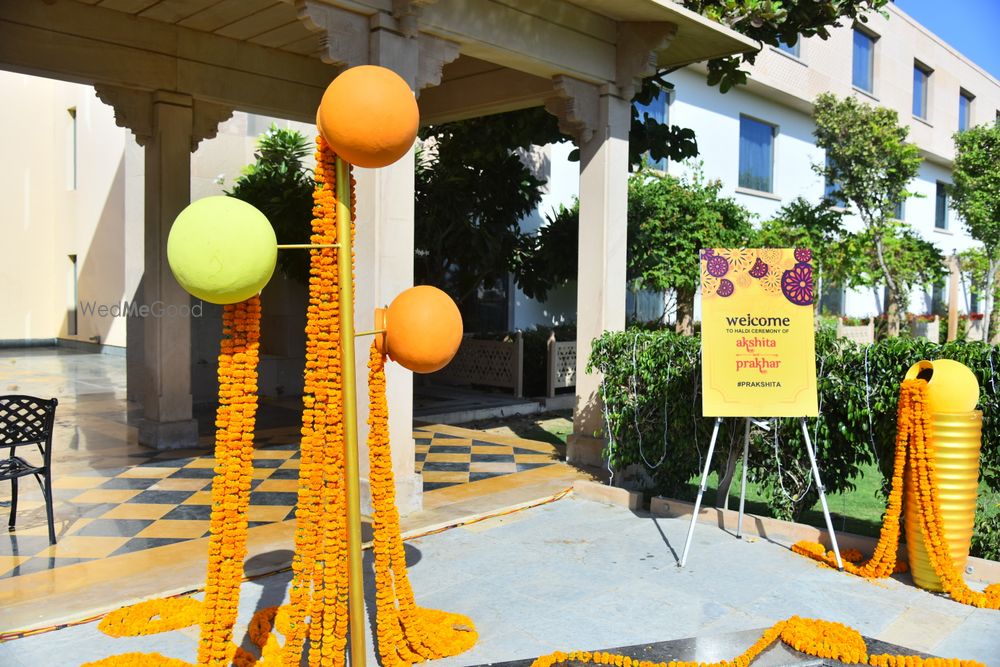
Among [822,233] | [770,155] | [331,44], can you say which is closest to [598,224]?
[331,44]

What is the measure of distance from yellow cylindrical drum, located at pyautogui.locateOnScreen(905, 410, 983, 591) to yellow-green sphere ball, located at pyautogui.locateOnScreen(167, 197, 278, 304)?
151 inches

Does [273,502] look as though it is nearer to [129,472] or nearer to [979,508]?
[129,472]

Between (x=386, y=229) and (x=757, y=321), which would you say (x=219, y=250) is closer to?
(x=386, y=229)

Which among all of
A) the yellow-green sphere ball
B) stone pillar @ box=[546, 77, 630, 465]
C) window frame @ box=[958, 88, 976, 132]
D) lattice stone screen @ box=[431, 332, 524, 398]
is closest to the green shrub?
stone pillar @ box=[546, 77, 630, 465]

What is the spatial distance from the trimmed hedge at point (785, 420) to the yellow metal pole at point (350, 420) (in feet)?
11.3

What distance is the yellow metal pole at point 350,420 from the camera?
3156 millimetres

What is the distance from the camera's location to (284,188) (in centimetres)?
1148

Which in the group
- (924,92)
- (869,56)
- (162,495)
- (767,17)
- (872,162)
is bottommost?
(162,495)

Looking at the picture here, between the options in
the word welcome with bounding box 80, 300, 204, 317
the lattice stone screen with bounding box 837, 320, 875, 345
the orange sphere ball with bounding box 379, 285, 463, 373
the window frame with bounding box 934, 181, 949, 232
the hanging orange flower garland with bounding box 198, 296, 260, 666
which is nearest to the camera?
the hanging orange flower garland with bounding box 198, 296, 260, 666

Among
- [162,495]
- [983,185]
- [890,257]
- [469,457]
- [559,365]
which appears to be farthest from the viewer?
[983,185]

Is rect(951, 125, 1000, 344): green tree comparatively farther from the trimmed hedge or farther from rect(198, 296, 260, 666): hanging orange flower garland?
rect(198, 296, 260, 666): hanging orange flower garland

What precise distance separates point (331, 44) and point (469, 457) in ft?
13.8

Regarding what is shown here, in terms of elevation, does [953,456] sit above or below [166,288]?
below

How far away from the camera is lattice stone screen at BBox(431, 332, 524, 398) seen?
12.4 meters
